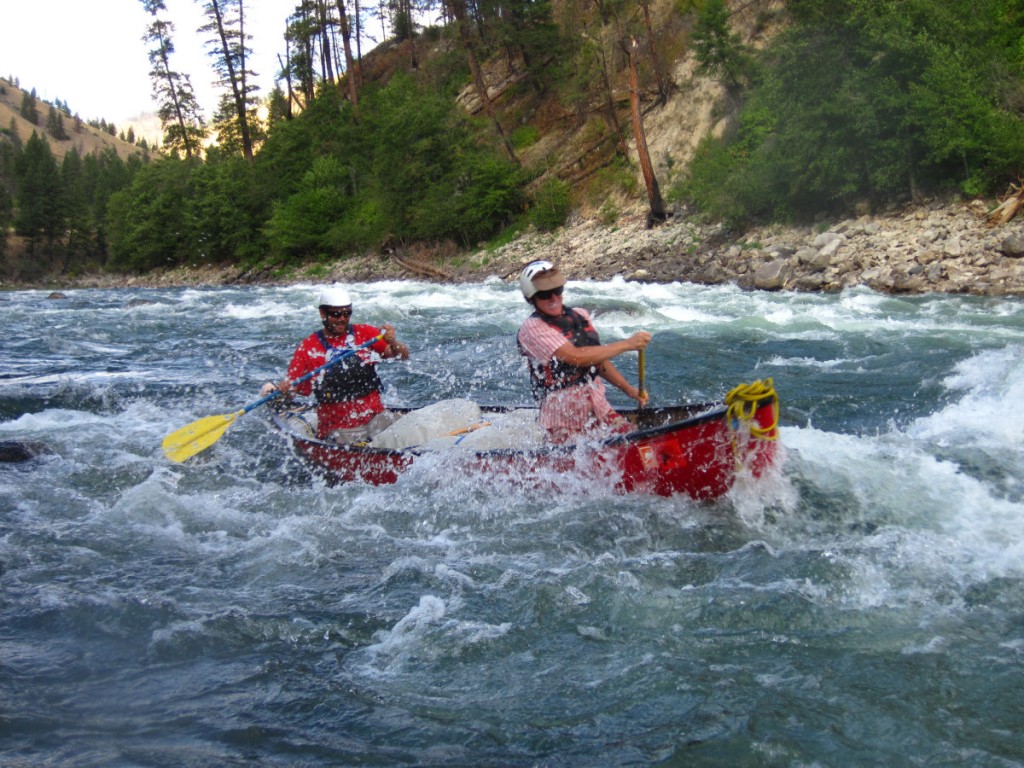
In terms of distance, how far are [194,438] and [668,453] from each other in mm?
4172

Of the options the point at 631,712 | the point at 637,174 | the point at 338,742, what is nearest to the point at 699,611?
the point at 631,712

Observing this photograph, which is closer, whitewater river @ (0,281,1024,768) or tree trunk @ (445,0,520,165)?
whitewater river @ (0,281,1024,768)

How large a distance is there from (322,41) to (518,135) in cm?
2148

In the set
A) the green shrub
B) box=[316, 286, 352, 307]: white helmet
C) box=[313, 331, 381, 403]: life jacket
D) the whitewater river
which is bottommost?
the whitewater river

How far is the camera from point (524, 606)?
4.19 metres

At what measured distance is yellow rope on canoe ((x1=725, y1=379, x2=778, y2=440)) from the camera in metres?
4.56

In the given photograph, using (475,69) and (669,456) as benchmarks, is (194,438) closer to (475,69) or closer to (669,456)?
(669,456)

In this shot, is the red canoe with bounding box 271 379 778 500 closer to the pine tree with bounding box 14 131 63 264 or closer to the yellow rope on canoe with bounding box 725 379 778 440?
the yellow rope on canoe with bounding box 725 379 778 440

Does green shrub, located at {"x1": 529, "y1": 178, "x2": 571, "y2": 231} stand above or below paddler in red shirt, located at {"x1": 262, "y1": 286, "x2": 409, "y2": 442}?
above

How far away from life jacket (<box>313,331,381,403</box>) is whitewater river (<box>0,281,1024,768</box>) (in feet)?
2.40

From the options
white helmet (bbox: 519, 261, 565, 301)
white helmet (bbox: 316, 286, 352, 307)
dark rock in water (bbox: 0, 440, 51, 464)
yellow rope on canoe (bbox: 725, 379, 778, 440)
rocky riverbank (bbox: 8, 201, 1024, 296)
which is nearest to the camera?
yellow rope on canoe (bbox: 725, 379, 778, 440)

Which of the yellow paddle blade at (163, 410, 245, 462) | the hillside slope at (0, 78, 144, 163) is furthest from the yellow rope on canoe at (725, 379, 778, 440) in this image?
the hillside slope at (0, 78, 144, 163)

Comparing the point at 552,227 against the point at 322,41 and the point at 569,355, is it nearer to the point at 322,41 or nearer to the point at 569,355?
the point at 569,355

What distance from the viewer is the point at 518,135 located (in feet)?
107
